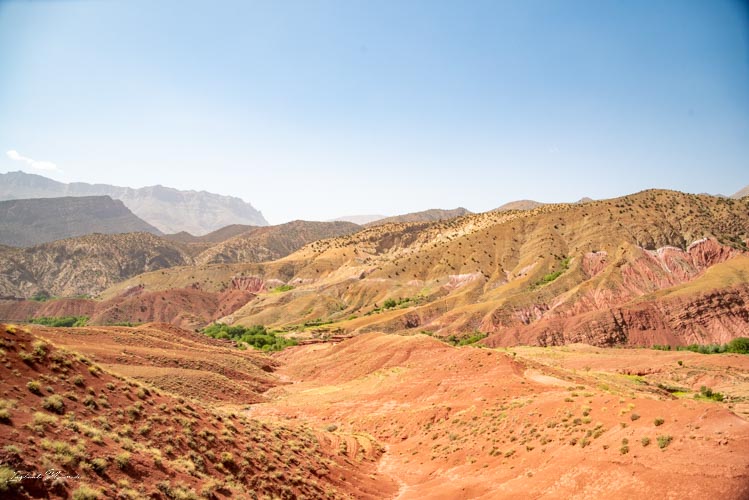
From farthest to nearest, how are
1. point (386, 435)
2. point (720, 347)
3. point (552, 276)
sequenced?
point (552, 276) < point (720, 347) < point (386, 435)

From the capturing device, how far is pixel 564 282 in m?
83.4

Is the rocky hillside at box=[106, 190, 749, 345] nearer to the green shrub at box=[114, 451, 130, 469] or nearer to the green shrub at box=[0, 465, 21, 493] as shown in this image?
the green shrub at box=[114, 451, 130, 469]

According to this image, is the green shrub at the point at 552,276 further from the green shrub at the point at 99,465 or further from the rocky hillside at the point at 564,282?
the green shrub at the point at 99,465

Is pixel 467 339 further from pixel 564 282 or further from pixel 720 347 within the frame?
pixel 720 347

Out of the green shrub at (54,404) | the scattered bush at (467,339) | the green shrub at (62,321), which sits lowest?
the green shrub at (62,321)

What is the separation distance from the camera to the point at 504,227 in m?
113

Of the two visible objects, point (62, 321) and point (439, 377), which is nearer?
point (439, 377)

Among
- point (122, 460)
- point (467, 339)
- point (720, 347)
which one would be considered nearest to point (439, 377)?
point (122, 460)

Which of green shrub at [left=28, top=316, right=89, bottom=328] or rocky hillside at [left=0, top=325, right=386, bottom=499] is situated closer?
rocky hillside at [left=0, top=325, right=386, bottom=499]

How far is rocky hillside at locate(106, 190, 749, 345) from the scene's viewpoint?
67875mm

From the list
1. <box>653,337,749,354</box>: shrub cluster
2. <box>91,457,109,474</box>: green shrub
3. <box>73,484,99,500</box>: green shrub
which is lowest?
<box>653,337,749,354</box>: shrub cluster

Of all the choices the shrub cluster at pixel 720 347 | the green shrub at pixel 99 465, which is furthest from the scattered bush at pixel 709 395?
the green shrub at pixel 99 465

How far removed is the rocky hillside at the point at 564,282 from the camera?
67.9m

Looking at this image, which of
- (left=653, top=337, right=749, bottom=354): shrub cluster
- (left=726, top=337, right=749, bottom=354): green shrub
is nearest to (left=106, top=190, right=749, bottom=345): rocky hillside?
(left=653, top=337, right=749, bottom=354): shrub cluster
